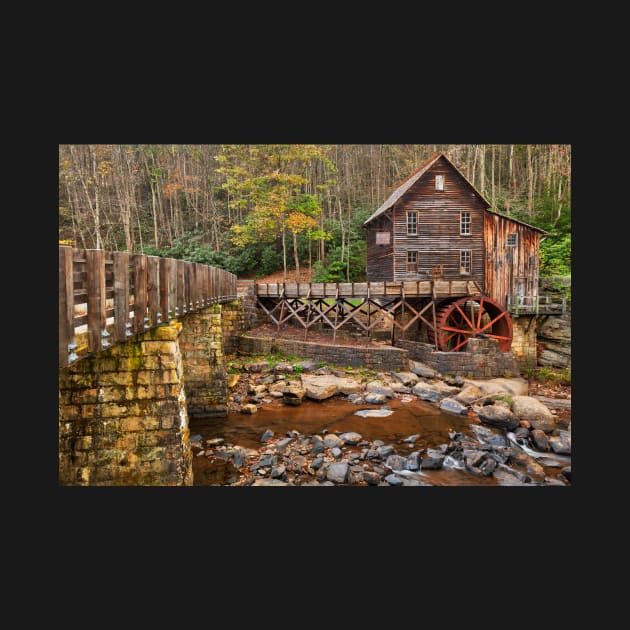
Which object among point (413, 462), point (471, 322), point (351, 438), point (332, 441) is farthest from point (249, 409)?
point (471, 322)

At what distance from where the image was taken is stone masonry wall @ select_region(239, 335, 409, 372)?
16406 mm

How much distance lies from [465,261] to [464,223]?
1931mm

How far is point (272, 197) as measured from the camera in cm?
2350

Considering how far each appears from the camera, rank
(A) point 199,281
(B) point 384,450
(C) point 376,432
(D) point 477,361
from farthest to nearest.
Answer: (D) point 477,361
(C) point 376,432
(A) point 199,281
(B) point 384,450

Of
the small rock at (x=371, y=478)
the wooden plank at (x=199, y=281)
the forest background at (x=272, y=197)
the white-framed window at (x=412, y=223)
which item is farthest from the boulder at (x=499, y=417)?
the forest background at (x=272, y=197)

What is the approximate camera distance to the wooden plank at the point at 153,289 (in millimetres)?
5676

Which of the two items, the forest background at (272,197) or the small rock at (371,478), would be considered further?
the forest background at (272,197)

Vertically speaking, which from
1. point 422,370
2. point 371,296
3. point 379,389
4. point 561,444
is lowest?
point 561,444

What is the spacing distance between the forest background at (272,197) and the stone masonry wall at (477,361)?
25.5ft

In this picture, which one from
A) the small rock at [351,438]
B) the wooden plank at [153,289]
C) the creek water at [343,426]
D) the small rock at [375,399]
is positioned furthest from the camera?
the small rock at [375,399]

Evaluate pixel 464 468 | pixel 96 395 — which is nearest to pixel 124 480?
pixel 96 395

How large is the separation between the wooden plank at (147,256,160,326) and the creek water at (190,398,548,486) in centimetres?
390

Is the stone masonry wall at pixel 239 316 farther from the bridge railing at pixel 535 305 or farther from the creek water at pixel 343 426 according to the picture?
the bridge railing at pixel 535 305

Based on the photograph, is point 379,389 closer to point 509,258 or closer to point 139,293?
point 139,293
